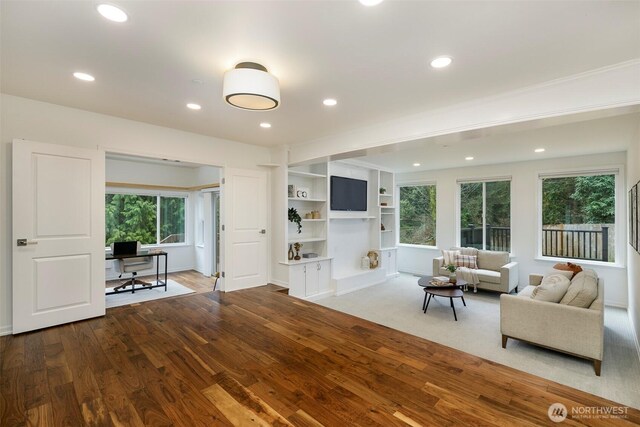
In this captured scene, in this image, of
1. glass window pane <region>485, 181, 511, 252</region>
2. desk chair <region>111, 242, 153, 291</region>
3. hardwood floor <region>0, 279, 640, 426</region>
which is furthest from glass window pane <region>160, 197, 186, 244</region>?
glass window pane <region>485, 181, 511, 252</region>

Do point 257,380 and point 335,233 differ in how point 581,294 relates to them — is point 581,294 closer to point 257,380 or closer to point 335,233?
point 257,380

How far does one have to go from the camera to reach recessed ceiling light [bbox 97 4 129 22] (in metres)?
1.69

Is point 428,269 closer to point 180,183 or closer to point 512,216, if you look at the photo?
point 512,216

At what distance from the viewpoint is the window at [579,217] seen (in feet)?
17.6

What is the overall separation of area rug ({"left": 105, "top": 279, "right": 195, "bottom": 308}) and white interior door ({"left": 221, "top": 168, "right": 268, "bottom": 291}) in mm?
1387

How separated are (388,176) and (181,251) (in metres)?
5.59

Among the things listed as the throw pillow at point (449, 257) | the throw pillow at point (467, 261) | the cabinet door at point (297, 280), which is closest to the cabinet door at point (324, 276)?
the cabinet door at point (297, 280)

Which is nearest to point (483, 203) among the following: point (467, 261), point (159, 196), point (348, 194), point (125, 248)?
point (467, 261)

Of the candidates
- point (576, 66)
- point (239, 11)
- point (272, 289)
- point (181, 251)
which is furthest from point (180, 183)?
point (576, 66)

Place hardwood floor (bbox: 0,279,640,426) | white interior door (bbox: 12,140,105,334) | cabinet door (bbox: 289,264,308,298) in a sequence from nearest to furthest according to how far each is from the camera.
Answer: hardwood floor (bbox: 0,279,640,426) → white interior door (bbox: 12,140,105,334) → cabinet door (bbox: 289,264,308,298)

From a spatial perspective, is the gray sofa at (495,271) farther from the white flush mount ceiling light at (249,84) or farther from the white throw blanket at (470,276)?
the white flush mount ceiling light at (249,84)

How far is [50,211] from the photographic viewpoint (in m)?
3.14

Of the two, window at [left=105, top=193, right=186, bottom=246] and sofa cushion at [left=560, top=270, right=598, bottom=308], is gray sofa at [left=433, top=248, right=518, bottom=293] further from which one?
window at [left=105, top=193, right=186, bottom=246]

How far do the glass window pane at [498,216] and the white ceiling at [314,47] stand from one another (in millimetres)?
4398
